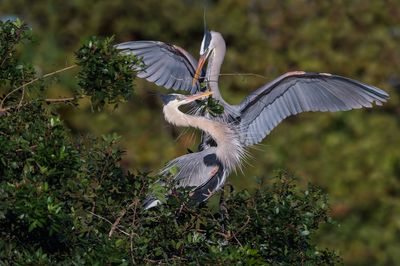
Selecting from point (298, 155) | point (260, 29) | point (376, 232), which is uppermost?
point (260, 29)

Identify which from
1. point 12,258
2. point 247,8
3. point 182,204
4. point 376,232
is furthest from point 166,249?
point 247,8

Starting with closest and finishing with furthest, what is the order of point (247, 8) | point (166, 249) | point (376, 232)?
point (166, 249) → point (376, 232) → point (247, 8)

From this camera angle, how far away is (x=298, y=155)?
1195 centimetres

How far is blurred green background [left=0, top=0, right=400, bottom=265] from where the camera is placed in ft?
37.9

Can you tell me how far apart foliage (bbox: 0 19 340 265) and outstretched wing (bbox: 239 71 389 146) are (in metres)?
2.26

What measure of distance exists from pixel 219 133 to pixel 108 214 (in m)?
1.54

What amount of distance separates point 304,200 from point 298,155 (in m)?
7.48

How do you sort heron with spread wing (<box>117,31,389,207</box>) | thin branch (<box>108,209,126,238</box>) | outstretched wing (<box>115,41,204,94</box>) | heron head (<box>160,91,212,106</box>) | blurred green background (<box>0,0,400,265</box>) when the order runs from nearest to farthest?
thin branch (<box>108,209,126,238</box>), heron head (<box>160,91,212,106</box>), heron with spread wing (<box>117,31,389,207</box>), outstretched wing (<box>115,41,204,94</box>), blurred green background (<box>0,0,400,265</box>)

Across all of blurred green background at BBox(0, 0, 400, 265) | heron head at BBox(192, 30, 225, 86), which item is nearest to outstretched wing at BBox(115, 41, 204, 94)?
heron head at BBox(192, 30, 225, 86)

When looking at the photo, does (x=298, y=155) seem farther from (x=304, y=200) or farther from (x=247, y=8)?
(x=304, y=200)

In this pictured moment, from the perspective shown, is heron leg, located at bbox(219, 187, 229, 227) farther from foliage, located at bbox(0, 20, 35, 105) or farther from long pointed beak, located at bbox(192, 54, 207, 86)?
long pointed beak, located at bbox(192, 54, 207, 86)

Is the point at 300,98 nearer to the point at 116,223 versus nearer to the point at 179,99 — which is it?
the point at 179,99

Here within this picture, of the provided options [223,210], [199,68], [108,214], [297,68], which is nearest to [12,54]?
[108,214]

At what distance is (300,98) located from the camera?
7.05 m
